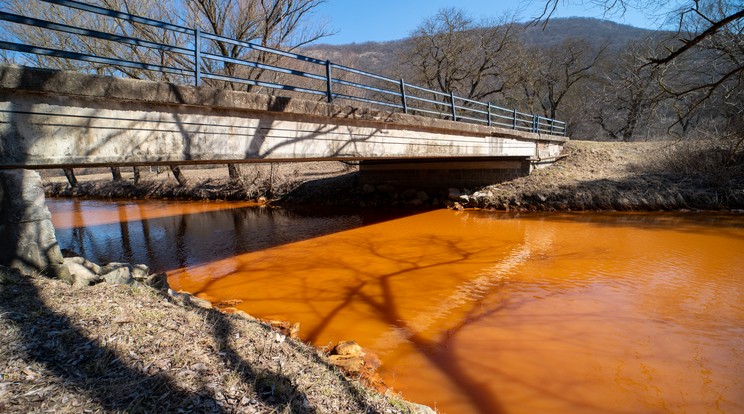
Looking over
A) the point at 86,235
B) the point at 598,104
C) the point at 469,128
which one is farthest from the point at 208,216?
the point at 598,104

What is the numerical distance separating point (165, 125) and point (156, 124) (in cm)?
11

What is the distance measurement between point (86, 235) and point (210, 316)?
11328 millimetres

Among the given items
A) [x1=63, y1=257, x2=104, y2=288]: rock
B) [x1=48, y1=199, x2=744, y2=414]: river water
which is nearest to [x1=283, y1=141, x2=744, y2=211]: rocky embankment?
[x1=48, y1=199, x2=744, y2=414]: river water

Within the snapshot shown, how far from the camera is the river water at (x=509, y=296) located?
3.49m

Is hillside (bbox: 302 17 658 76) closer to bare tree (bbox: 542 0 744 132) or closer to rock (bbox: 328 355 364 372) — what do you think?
bare tree (bbox: 542 0 744 132)

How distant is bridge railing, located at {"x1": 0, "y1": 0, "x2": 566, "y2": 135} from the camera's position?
12.5 ft

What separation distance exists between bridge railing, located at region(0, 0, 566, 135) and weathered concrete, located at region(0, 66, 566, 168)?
0.83 ft

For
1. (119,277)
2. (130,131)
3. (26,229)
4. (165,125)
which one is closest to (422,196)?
(165,125)

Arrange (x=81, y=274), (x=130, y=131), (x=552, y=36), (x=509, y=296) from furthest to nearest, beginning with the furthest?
(x=552, y=36) → (x=509, y=296) → (x=130, y=131) → (x=81, y=274)

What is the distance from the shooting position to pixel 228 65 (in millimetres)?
16438

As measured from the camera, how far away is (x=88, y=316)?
9.11 ft

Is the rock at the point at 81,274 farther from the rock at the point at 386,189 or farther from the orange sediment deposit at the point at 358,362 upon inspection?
the rock at the point at 386,189

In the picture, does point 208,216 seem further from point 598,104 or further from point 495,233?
point 598,104

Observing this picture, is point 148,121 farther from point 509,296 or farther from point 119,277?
point 509,296
